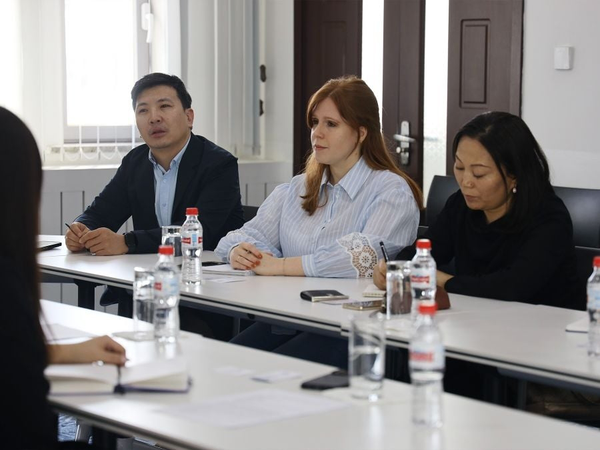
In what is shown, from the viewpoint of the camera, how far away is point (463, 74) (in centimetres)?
594

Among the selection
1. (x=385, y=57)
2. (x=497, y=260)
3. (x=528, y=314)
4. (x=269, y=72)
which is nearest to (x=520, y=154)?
(x=497, y=260)

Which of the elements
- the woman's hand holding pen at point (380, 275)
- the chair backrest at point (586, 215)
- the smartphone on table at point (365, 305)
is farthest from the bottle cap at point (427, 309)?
the chair backrest at point (586, 215)

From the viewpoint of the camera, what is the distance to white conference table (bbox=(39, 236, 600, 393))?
2.38 m

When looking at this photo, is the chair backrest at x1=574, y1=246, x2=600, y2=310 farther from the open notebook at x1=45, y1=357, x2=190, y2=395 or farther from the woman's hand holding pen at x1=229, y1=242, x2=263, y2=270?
the open notebook at x1=45, y1=357, x2=190, y2=395

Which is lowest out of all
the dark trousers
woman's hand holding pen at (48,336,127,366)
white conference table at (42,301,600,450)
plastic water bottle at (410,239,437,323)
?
the dark trousers

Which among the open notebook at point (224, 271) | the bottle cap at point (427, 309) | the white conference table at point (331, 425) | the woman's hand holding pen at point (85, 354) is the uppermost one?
the bottle cap at point (427, 309)

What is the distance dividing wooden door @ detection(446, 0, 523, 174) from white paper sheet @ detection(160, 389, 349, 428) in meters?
3.94

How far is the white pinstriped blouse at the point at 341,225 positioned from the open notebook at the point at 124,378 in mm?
1511

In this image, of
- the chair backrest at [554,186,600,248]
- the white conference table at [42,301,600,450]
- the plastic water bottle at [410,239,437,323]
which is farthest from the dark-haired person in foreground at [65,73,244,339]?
the white conference table at [42,301,600,450]

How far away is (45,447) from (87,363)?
0.44 meters

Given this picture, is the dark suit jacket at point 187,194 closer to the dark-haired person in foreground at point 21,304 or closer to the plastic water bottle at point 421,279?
the plastic water bottle at point 421,279

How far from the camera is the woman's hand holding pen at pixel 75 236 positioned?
4305 millimetres

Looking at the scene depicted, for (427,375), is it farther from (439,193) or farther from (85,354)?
(439,193)

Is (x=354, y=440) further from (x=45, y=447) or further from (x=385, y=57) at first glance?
(x=385, y=57)
